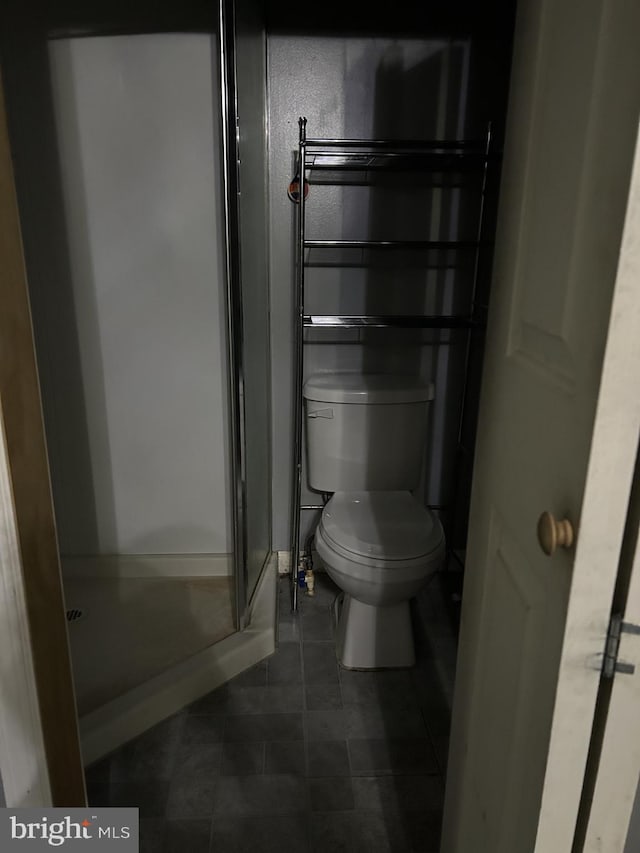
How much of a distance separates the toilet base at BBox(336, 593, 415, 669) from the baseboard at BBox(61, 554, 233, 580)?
63cm

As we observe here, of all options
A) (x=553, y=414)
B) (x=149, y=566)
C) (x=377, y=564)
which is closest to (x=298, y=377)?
(x=377, y=564)

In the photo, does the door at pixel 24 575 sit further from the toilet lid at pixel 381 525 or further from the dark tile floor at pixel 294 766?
the toilet lid at pixel 381 525

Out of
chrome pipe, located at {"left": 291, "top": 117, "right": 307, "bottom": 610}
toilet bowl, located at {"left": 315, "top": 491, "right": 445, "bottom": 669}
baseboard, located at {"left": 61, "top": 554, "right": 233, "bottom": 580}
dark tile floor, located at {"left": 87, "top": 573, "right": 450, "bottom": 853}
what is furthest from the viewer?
baseboard, located at {"left": 61, "top": 554, "right": 233, "bottom": 580}

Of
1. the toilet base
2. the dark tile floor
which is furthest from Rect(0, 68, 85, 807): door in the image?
the toilet base

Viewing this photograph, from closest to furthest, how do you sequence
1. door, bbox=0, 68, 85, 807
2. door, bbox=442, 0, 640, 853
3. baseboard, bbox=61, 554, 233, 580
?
1. door, bbox=442, 0, 640, 853
2. door, bbox=0, 68, 85, 807
3. baseboard, bbox=61, 554, 233, 580

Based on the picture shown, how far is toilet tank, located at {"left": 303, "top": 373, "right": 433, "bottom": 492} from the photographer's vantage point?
2076 millimetres

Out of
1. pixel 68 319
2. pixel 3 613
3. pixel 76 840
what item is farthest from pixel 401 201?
pixel 76 840

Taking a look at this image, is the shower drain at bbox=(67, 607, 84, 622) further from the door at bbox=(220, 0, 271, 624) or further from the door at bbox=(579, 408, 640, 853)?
the door at bbox=(579, 408, 640, 853)

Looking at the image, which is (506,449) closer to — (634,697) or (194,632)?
(634,697)

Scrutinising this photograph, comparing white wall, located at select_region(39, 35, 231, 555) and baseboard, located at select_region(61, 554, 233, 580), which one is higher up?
white wall, located at select_region(39, 35, 231, 555)

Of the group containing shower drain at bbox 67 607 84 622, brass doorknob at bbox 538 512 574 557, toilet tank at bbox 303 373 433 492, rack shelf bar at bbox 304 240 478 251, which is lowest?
shower drain at bbox 67 607 84 622

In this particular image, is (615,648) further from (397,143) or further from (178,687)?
(397,143)

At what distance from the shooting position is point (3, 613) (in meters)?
0.79

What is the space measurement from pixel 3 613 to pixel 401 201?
1.81 m
